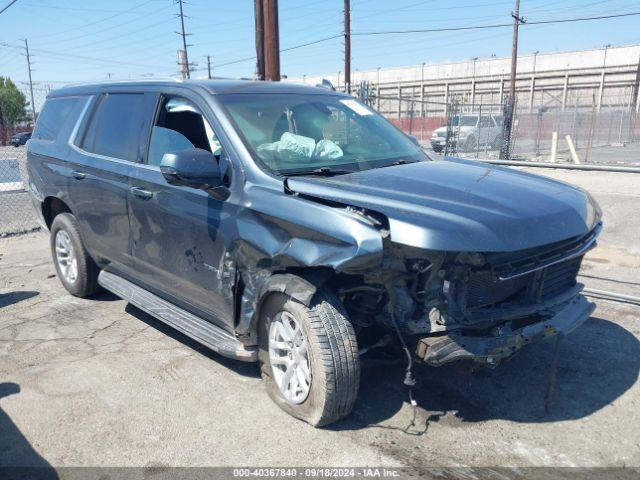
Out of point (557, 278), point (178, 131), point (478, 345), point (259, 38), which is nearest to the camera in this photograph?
point (478, 345)

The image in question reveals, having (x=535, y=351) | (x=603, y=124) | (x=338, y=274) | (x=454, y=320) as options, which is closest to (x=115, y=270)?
(x=338, y=274)

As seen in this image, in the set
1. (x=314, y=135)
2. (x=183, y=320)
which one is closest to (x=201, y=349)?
(x=183, y=320)

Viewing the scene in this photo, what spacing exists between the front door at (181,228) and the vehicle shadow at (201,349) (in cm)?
42

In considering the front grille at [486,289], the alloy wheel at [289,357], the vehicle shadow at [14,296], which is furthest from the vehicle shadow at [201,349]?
the front grille at [486,289]

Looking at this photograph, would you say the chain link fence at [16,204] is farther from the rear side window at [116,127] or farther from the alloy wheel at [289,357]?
the alloy wheel at [289,357]

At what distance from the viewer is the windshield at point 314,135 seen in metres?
3.57

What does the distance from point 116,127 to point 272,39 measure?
6.96 m

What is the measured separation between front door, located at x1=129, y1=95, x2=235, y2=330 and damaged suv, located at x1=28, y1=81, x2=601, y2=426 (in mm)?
14

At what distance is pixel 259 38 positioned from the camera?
39.6 feet

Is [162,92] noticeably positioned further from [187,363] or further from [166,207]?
[187,363]

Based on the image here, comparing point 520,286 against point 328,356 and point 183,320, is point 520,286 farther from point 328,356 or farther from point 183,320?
point 183,320

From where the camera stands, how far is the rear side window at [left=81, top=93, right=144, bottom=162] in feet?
14.1

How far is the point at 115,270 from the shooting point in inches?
189

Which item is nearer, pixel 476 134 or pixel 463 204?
pixel 463 204
